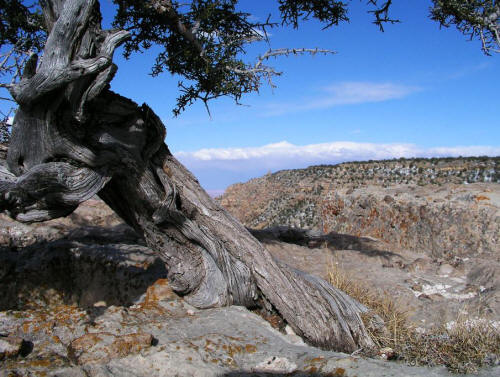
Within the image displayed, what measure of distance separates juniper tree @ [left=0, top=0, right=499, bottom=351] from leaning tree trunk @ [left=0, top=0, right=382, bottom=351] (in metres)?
0.01

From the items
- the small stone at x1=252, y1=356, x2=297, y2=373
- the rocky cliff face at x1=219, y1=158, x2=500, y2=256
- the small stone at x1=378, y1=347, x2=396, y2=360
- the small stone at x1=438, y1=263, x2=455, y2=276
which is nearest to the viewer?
the small stone at x1=252, y1=356, x2=297, y2=373

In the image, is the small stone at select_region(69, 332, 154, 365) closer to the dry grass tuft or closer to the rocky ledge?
the rocky ledge

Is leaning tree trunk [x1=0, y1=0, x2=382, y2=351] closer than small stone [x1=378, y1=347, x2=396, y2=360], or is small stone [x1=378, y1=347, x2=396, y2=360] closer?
leaning tree trunk [x1=0, y1=0, x2=382, y2=351]

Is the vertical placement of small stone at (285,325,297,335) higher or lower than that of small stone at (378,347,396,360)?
higher

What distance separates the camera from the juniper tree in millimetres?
3865

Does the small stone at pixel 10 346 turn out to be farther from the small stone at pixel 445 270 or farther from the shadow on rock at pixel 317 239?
the small stone at pixel 445 270

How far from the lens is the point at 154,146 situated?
488 cm

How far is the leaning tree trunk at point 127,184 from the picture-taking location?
381cm

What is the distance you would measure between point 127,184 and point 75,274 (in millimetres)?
3330

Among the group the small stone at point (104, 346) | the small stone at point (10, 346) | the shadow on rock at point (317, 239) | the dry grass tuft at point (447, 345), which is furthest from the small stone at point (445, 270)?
the small stone at point (10, 346)

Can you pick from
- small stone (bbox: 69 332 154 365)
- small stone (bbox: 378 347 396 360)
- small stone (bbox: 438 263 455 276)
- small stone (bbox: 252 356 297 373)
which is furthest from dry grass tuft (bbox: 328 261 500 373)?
small stone (bbox: 438 263 455 276)

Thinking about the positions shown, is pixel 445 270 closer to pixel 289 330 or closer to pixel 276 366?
pixel 289 330

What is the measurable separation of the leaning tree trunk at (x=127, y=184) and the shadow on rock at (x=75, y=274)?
1834mm

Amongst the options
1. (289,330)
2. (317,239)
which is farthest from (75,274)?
(317,239)
